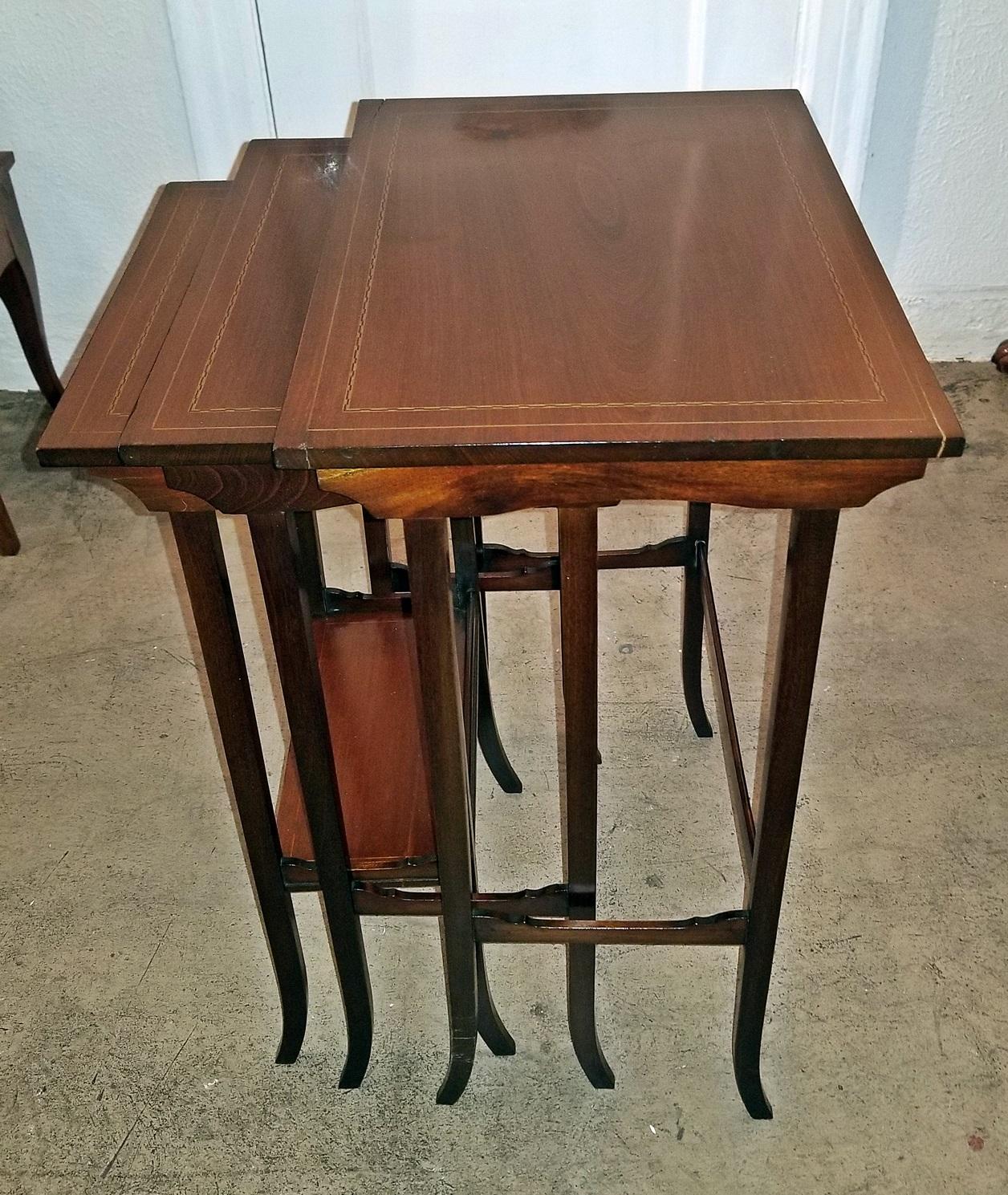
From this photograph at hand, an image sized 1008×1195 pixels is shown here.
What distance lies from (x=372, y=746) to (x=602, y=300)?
710 mm

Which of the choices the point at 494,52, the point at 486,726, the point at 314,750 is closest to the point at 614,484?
the point at 314,750

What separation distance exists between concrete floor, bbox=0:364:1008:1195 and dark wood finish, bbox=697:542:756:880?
0.92 ft

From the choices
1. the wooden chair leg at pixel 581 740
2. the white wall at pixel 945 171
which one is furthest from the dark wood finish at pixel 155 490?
the white wall at pixel 945 171

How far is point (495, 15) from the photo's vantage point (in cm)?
239

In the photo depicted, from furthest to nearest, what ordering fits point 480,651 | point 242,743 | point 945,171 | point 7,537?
point 945,171 → point 7,537 → point 480,651 → point 242,743

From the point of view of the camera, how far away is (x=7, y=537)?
2.55m

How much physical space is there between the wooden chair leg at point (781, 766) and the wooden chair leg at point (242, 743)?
0.55 meters

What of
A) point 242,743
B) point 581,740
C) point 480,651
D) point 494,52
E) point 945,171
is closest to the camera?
point 581,740

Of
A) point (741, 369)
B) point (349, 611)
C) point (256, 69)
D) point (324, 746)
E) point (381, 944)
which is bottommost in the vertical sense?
point (381, 944)

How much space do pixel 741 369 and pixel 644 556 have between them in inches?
31.5

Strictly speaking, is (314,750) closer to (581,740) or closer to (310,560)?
(581,740)

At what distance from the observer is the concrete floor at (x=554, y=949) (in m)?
1.58

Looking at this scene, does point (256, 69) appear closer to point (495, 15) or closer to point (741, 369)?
point (495, 15)

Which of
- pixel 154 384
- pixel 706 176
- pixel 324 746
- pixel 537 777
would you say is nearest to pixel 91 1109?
pixel 324 746
